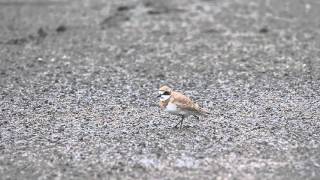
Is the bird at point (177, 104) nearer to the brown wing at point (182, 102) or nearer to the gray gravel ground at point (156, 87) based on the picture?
the brown wing at point (182, 102)

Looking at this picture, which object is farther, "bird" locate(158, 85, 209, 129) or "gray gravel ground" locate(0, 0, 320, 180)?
"bird" locate(158, 85, 209, 129)

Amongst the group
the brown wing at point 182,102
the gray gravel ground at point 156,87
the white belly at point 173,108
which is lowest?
the gray gravel ground at point 156,87

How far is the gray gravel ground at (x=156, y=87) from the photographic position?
5.68 metres

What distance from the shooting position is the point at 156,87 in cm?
847

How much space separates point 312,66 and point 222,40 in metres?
2.10

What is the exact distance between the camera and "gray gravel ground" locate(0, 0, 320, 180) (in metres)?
5.68

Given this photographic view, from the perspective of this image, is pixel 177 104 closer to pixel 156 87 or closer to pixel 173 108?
pixel 173 108

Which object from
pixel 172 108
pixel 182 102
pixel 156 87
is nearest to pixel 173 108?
pixel 172 108

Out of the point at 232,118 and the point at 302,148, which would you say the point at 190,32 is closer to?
the point at 232,118

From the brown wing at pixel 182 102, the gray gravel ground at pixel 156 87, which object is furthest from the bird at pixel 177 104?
the gray gravel ground at pixel 156 87

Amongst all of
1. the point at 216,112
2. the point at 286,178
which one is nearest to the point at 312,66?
the point at 216,112

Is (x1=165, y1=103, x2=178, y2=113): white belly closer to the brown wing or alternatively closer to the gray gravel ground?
the brown wing

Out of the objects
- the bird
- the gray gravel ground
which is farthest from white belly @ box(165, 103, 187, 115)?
the gray gravel ground

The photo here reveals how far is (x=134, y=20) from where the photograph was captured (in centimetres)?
1236
